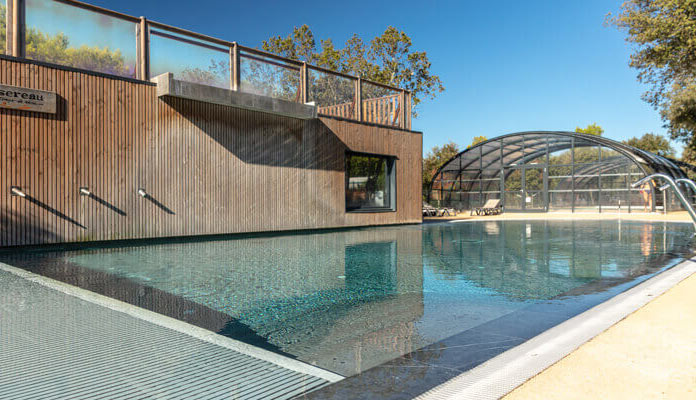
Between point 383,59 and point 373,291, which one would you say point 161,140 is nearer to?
point 373,291

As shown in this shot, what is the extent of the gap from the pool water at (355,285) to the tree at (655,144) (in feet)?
118

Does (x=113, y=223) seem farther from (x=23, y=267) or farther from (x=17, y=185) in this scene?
(x=23, y=267)

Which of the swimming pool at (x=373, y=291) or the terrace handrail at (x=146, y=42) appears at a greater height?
the terrace handrail at (x=146, y=42)

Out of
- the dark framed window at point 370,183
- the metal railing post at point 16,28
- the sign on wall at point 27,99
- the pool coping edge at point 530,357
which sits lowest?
the pool coping edge at point 530,357

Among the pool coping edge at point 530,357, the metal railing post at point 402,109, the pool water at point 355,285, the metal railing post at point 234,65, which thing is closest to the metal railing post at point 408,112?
the metal railing post at point 402,109

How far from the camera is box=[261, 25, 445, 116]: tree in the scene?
78.9ft

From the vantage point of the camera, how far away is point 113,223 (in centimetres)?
768

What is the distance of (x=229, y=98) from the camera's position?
8922 mm

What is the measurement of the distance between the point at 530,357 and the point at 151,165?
7702mm

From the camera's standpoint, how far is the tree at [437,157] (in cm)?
2733

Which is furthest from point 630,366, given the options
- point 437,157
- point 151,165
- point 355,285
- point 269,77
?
point 437,157

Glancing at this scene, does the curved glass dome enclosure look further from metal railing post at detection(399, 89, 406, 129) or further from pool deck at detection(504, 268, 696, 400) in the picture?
pool deck at detection(504, 268, 696, 400)

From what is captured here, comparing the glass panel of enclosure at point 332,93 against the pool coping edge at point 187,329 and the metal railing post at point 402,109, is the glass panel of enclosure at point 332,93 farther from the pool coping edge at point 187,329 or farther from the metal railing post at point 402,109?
the pool coping edge at point 187,329

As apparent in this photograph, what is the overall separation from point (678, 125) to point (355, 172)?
15.9 metres
